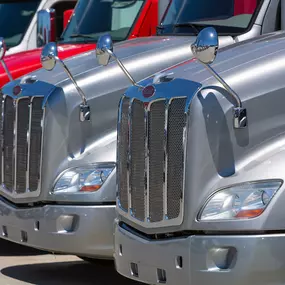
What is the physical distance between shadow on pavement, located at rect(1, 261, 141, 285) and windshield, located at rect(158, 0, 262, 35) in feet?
6.45

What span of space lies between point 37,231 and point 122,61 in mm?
1347

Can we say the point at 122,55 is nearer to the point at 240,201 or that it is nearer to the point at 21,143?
the point at 21,143

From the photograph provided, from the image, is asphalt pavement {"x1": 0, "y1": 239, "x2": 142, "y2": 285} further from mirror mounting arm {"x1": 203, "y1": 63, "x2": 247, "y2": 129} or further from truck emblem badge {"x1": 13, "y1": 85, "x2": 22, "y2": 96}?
mirror mounting arm {"x1": 203, "y1": 63, "x2": 247, "y2": 129}

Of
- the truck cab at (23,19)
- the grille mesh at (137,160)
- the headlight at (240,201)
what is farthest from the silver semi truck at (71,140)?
the truck cab at (23,19)

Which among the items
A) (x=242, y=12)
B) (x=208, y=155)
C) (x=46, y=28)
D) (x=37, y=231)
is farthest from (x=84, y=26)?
(x=208, y=155)

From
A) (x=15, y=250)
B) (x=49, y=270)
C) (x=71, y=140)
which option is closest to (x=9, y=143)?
(x=71, y=140)

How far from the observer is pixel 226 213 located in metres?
5.62

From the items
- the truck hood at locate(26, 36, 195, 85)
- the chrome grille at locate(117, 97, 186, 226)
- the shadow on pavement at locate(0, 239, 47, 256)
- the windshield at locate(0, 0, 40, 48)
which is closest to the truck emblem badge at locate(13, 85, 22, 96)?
the truck hood at locate(26, 36, 195, 85)

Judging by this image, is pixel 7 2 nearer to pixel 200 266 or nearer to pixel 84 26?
pixel 84 26

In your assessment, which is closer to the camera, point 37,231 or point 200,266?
point 200,266

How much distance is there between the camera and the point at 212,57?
5.79 m

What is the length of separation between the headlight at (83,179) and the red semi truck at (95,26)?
95.0 inches

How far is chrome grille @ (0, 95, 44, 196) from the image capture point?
757 centimetres

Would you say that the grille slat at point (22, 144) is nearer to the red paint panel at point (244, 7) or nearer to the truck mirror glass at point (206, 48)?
the red paint panel at point (244, 7)
